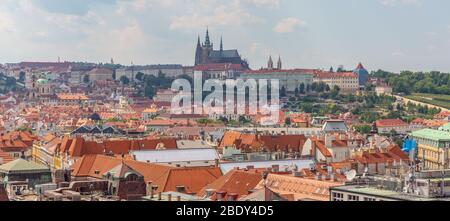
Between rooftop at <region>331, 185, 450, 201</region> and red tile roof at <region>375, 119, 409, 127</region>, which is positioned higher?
rooftop at <region>331, 185, 450, 201</region>

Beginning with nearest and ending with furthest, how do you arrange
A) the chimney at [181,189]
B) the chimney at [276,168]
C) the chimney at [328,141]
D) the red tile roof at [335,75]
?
the chimney at [181,189] < the chimney at [276,168] < the chimney at [328,141] < the red tile roof at [335,75]

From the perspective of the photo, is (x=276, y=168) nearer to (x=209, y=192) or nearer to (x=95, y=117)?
(x=209, y=192)

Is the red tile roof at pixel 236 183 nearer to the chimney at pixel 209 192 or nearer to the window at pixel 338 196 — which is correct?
the chimney at pixel 209 192

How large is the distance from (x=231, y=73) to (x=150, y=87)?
201 inches

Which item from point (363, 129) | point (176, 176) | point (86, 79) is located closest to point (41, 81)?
point (86, 79)

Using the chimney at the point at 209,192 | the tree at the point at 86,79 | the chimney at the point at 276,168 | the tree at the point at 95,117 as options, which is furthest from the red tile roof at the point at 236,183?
the tree at the point at 86,79

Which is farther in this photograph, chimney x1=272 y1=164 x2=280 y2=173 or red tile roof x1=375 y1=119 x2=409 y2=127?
red tile roof x1=375 y1=119 x2=409 y2=127

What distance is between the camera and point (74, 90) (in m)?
58.0

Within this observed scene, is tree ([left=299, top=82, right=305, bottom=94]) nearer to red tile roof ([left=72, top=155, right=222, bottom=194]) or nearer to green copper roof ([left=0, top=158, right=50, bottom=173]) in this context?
red tile roof ([left=72, top=155, right=222, bottom=194])

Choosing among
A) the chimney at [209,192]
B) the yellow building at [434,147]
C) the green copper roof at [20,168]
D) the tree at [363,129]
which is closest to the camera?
the chimney at [209,192]

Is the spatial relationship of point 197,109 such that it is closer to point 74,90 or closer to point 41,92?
point 41,92

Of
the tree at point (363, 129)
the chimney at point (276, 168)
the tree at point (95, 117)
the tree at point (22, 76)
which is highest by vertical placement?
the tree at point (22, 76)

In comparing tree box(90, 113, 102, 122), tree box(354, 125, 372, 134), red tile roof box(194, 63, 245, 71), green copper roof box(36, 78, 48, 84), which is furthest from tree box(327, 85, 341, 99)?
green copper roof box(36, 78, 48, 84)
